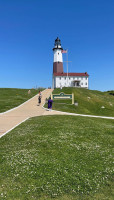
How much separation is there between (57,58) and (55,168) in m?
83.1

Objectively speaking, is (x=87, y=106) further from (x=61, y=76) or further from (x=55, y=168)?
(x=61, y=76)

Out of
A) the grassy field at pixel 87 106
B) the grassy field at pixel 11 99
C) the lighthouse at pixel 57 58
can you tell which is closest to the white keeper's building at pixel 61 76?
the lighthouse at pixel 57 58

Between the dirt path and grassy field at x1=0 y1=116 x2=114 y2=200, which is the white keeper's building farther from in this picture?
grassy field at x1=0 y1=116 x2=114 y2=200

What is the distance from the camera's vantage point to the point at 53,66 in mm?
88500

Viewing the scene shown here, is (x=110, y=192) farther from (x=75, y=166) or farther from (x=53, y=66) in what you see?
(x=53, y=66)

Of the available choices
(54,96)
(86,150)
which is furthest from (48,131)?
(54,96)

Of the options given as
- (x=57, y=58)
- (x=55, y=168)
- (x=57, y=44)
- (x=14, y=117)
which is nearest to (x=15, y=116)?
(x=14, y=117)

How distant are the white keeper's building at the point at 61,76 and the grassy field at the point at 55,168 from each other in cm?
7196

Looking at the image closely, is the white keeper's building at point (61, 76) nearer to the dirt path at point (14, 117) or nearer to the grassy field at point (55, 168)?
the dirt path at point (14, 117)

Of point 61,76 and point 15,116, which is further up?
point 61,76

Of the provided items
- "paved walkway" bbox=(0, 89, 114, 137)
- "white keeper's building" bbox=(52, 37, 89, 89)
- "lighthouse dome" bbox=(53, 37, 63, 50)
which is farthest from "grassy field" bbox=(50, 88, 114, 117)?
"lighthouse dome" bbox=(53, 37, 63, 50)

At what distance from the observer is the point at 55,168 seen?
6941 mm

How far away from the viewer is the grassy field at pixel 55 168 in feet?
18.1

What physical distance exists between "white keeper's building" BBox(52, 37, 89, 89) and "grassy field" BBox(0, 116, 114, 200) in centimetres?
7196
